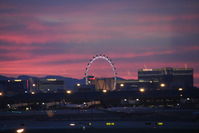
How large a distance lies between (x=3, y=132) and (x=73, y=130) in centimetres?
1186

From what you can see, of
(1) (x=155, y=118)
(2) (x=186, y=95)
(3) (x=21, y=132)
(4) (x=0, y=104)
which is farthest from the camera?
(4) (x=0, y=104)

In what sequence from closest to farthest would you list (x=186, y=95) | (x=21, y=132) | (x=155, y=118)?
(x=21, y=132) < (x=155, y=118) < (x=186, y=95)

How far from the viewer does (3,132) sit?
70438 millimetres

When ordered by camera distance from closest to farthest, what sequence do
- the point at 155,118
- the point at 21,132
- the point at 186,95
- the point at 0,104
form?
the point at 21,132 → the point at 155,118 → the point at 186,95 → the point at 0,104

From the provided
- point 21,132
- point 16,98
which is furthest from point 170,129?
point 16,98

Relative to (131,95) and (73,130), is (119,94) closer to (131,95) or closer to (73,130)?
(131,95)

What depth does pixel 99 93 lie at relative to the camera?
169 m

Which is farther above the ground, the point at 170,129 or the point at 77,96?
the point at 77,96

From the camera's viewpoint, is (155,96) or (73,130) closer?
(73,130)

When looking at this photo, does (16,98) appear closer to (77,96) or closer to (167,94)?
(77,96)

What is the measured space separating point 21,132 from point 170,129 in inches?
971

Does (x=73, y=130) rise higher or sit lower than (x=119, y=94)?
lower

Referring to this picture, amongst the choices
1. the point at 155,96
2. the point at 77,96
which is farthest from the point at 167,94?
the point at 77,96

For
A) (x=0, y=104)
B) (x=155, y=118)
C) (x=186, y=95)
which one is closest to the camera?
(x=155, y=118)
